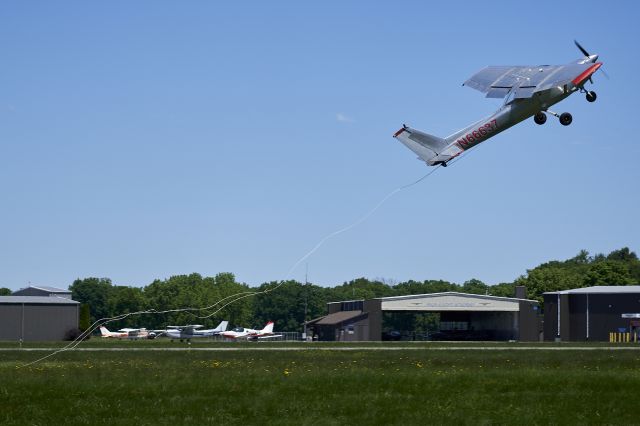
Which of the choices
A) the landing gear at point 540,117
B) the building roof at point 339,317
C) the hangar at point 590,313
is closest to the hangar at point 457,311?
the building roof at point 339,317

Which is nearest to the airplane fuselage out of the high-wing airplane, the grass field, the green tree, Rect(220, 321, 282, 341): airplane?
the high-wing airplane

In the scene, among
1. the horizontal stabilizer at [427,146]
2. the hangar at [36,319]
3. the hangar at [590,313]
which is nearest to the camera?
the horizontal stabilizer at [427,146]

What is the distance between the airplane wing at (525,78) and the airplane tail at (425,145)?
2.71 meters

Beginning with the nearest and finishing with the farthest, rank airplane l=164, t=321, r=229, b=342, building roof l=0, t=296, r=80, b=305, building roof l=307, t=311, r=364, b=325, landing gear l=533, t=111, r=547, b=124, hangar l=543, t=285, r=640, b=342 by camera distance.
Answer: landing gear l=533, t=111, r=547, b=124, hangar l=543, t=285, r=640, b=342, building roof l=0, t=296, r=80, b=305, airplane l=164, t=321, r=229, b=342, building roof l=307, t=311, r=364, b=325

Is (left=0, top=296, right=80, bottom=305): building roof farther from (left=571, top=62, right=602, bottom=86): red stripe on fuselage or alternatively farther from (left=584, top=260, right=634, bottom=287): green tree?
(left=584, top=260, right=634, bottom=287): green tree

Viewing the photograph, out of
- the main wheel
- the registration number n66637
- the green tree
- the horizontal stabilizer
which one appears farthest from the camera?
the green tree

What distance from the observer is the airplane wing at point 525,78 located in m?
37.8

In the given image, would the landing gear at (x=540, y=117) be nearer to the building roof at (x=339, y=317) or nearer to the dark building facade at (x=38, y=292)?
the building roof at (x=339, y=317)

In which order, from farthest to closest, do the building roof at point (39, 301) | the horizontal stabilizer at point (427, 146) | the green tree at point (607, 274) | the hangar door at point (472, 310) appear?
1. the green tree at point (607, 274)
2. the hangar door at point (472, 310)
3. the building roof at point (39, 301)
4. the horizontal stabilizer at point (427, 146)

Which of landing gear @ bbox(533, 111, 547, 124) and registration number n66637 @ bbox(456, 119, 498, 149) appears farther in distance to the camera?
registration number n66637 @ bbox(456, 119, 498, 149)

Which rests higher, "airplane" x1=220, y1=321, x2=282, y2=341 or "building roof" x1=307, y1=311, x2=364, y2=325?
"building roof" x1=307, y1=311, x2=364, y2=325

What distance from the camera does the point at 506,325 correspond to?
138 metres

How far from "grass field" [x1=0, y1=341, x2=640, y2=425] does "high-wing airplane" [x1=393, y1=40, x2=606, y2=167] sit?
9.83 metres

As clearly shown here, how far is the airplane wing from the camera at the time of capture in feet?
124
